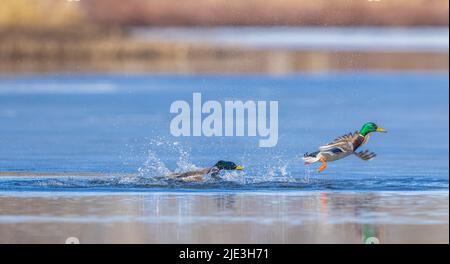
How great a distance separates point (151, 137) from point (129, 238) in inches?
263

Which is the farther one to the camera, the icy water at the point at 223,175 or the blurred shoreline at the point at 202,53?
the blurred shoreline at the point at 202,53

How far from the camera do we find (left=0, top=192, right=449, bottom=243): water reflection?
8430 mm

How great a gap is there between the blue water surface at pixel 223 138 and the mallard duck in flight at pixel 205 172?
104 millimetres

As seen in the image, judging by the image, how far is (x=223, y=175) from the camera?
36.3 ft

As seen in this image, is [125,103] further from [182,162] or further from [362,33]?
[362,33]

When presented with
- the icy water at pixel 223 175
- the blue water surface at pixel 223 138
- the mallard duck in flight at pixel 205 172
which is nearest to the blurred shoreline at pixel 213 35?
the blue water surface at pixel 223 138

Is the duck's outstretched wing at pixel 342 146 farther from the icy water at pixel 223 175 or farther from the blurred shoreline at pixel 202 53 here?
the blurred shoreline at pixel 202 53

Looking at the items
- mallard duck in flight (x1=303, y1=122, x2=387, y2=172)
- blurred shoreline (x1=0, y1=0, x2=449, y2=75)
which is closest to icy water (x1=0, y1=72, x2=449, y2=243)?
mallard duck in flight (x1=303, y1=122, x2=387, y2=172)

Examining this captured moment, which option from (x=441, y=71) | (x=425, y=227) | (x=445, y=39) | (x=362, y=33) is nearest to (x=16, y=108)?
(x=441, y=71)

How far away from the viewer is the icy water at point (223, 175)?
28.8ft

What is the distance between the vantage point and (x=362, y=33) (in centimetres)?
4134

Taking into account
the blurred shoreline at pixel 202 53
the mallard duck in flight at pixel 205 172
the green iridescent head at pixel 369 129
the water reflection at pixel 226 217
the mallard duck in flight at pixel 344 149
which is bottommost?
the water reflection at pixel 226 217

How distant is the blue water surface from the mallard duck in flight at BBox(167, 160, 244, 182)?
104 mm

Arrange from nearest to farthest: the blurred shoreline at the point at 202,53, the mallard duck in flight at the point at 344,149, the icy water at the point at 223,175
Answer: the icy water at the point at 223,175
the mallard duck in flight at the point at 344,149
the blurred shoreline at the point at 202,53
